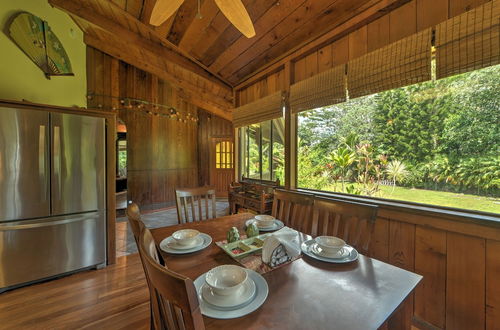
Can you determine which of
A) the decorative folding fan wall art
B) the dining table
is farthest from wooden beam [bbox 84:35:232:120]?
the dining table

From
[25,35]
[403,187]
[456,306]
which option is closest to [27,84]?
[25,35]

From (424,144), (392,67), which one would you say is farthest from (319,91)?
(424,144)

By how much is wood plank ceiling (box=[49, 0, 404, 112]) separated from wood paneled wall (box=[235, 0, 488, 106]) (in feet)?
0.44

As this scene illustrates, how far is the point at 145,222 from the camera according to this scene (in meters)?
4.18

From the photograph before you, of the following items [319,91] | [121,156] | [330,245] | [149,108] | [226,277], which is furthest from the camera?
[149,108]

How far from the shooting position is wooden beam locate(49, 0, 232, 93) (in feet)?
9.80

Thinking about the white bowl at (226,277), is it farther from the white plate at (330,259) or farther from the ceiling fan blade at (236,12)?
the ceiling fan blade at (236,12)

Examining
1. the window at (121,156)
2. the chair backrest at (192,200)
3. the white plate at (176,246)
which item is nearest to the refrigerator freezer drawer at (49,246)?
the chair backrest at (192,200)

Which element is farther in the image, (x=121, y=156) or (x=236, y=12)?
(x=121, y=156)

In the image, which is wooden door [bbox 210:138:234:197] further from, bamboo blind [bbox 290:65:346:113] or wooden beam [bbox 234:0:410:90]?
bamboo blind [bbox 290:65:346:113]

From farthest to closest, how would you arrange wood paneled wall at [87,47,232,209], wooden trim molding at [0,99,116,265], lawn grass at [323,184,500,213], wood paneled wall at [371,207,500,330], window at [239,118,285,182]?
wood paneled wall at [87,47,232,209], window at [239,118,285,182], wooden trim molding at [0,99,116,265], lawn grass at [323,184,500,213], wood paneled wall at [371,207,500,330]

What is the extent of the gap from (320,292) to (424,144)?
1560 millimetres

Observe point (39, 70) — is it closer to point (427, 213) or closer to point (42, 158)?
point (42, 158)

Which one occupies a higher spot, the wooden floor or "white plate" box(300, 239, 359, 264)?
"white plate" box(300, 239, 359, 264)
